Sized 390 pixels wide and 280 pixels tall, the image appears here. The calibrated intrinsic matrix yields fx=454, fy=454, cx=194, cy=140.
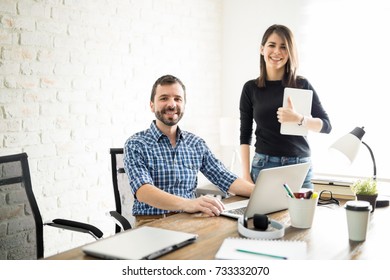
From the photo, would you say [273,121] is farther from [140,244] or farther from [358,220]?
[140,244]

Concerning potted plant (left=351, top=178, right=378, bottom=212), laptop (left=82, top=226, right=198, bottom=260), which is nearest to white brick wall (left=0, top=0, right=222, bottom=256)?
laptop (left=82, top=226, right=198, bottom=260)

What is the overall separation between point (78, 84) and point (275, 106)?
1.31m

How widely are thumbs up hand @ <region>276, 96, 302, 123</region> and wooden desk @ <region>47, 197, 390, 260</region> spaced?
538 millimetres

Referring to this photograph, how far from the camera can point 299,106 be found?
2.21 m

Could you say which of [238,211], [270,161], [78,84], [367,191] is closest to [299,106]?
[270,161]

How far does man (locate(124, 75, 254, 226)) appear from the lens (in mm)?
1943

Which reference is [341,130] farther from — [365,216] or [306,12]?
[365,216]

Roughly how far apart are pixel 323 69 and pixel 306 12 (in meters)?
0.50

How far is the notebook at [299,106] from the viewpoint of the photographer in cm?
219

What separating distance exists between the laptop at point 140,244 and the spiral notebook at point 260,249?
127mm

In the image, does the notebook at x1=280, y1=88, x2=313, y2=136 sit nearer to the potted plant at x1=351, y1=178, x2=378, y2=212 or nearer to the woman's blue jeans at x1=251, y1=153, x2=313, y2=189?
the woman's blue jeans at x1=251, y1=153, x2=313, y2=189

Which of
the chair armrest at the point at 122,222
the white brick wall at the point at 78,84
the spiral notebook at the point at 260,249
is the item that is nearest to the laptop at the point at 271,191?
the spiral notebook at the point at 260,249

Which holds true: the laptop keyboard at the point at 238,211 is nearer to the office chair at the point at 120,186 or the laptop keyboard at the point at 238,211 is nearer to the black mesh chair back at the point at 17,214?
the office chair at the point at 120,186

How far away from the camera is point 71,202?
2914 millimetres
